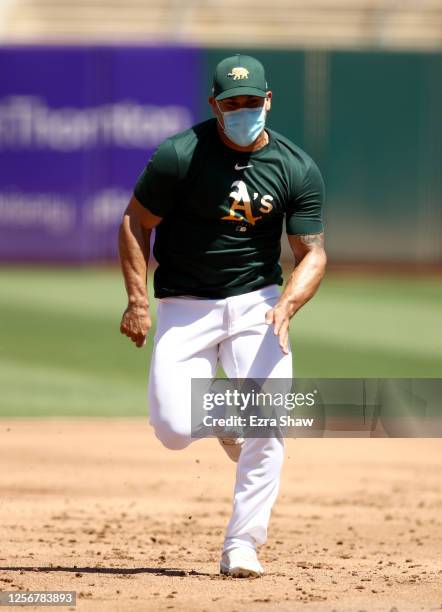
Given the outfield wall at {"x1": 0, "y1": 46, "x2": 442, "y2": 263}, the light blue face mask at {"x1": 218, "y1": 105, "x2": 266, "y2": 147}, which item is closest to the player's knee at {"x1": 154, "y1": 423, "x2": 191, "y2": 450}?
the light blue face mask at {"x1": 218, "y1": 105, "x2": 266, "y2": 147}

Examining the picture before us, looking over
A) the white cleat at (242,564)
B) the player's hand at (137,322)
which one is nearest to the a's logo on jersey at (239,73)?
the player's hand at (137,322)

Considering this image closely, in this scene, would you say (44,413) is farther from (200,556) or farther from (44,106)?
(44,106)

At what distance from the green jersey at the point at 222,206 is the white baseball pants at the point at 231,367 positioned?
0.28 feet

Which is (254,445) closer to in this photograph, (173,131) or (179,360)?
(179,360)

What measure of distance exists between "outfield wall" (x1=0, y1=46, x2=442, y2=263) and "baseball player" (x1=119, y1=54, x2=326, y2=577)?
13.9 metres

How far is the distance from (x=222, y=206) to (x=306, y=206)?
377 mm

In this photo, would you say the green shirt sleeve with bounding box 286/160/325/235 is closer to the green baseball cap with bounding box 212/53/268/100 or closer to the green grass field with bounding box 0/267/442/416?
the green baseball cap with bounding box 212/53/268/100

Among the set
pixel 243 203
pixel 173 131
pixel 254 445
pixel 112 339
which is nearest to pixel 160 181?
pixel 243 203

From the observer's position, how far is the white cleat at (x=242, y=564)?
20.1 feet

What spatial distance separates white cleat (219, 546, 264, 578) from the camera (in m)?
6.13

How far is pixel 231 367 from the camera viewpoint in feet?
20.6

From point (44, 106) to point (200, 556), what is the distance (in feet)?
46.0

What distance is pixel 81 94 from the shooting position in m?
20.2

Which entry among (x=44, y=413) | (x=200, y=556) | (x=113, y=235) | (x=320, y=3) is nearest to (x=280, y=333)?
(x=200, y=556)
